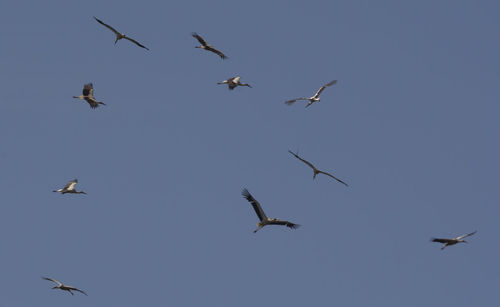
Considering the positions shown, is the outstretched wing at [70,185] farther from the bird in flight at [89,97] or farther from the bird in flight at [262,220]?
the bird in flight at [262,220]

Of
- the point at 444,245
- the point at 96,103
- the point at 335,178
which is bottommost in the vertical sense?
the point at 444,245

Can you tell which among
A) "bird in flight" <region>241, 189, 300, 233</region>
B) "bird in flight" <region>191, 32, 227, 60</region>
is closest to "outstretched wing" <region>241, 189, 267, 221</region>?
"bird in flight" <region>241, 189, 300, 233</region>

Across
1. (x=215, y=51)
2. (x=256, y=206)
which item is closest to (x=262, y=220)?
(x=256, y=206)

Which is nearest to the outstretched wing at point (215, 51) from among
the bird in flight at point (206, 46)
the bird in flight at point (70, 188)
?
the bird in flight at point (206, 46)

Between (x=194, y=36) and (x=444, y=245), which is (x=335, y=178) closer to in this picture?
(x=444, y=245)

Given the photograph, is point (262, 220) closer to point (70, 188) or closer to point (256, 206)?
point (256, 206)

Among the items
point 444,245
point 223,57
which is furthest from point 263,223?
point 223,57

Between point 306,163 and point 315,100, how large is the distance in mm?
18359

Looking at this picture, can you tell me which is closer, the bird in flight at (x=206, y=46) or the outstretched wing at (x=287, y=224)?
the outstretched wing at (x=287, y=224)

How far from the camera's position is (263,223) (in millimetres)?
84125

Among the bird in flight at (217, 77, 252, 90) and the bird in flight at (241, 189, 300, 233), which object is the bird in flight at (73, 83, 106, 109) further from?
the bird in flight at (241, 189, 300, 233)

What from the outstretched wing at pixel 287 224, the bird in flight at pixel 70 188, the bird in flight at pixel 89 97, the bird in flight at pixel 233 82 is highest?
the bird in flight at pixel 233 82

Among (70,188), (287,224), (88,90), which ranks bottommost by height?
(287,224)

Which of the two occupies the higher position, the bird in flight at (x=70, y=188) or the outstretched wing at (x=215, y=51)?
the outstretched wing at (x=215, y=51)
